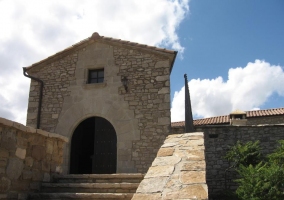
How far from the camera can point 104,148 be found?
9.41 m

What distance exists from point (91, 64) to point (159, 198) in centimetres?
814

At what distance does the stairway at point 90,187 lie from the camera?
414 cm

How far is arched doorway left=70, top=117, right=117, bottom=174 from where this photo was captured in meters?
9.31

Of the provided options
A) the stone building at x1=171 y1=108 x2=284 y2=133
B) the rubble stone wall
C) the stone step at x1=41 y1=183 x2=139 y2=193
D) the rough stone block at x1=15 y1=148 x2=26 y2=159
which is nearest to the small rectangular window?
the rubble stone wall

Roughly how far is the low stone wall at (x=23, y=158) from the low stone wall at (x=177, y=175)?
6.46ft

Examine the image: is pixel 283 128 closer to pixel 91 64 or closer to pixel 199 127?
pixel 199 127

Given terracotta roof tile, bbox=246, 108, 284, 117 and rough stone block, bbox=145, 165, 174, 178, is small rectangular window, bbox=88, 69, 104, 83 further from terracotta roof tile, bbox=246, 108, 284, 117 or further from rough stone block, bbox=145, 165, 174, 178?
terracotta roof tile, bbox=246, 108, 284, 117

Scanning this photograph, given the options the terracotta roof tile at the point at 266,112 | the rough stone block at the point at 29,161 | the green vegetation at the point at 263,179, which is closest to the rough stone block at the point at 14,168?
the rough stone block at the point at 29,161

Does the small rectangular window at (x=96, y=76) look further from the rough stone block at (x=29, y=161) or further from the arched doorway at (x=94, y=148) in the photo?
the rough stone block at (x=29, y=161)

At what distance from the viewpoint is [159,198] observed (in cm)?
263

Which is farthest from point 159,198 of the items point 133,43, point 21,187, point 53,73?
point 53,73

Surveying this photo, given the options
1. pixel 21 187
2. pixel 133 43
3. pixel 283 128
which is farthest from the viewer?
pixel 133 43

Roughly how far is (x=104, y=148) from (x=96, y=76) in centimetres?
260

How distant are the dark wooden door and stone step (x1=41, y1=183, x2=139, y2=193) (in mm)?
4666
